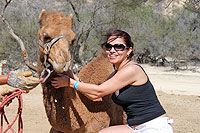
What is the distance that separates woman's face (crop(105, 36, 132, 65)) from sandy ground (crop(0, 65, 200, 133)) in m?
5.07

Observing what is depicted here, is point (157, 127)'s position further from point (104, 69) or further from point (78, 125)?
point (104, 69)

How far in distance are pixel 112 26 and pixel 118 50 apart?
45.8 feet

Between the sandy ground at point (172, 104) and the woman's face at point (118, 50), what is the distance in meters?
5.07

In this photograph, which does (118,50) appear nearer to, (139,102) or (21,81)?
(139,102)

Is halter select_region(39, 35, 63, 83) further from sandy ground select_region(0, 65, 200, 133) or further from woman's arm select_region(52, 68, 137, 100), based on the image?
sandy ground select_region(0, 65, 200, 133)

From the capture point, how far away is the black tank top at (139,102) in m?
3.98

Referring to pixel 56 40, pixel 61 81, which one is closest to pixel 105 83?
pixel 61 81

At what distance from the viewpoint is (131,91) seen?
3979 millimetres

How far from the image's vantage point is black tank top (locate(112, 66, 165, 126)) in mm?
3984

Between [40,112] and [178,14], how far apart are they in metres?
16.7

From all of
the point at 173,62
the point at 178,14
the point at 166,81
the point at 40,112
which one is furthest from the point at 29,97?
the point at 178,14

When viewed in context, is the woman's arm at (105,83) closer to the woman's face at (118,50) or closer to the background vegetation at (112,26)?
the woman's face at (118,50)

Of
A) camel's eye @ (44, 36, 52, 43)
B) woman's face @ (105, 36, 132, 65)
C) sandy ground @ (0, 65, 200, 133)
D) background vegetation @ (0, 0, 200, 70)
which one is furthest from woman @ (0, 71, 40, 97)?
background vegetation @ (0, 0, 200, 70)

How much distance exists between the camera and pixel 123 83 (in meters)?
3.94
